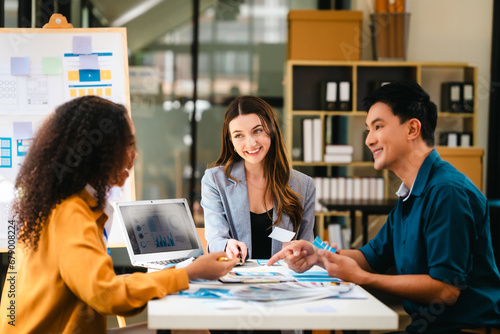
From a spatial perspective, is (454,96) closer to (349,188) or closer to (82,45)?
(349,188)

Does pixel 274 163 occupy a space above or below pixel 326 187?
above

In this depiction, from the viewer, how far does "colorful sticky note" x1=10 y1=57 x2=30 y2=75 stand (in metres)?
2.79

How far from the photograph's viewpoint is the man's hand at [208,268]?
151 centimetres

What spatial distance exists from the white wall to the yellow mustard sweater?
14.4 ft

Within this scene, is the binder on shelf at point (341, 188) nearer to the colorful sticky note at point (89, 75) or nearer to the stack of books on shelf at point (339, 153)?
the stack of books on shelf at point (339, 153)

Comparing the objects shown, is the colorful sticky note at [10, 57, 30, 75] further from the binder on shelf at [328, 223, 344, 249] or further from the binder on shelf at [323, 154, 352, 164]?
the binder on shelf at [328, 223, 344, 249]

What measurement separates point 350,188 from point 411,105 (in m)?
3.11

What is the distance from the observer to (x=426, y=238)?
1564 mm

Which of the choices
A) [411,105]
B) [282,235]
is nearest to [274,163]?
[282,235]

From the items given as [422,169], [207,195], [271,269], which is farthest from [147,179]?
[422,169]

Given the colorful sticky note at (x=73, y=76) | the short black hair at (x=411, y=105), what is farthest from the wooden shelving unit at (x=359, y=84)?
the short black hair at (x=411, y=105)

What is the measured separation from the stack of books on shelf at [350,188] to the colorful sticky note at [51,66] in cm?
261

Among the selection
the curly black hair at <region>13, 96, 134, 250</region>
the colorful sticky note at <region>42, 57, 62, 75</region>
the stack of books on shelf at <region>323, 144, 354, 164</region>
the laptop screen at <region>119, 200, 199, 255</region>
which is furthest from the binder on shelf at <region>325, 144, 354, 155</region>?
the curly black hair at <region>13, 96, 134, 250</region>

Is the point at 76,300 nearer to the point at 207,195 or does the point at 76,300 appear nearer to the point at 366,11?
the point at 207,195
